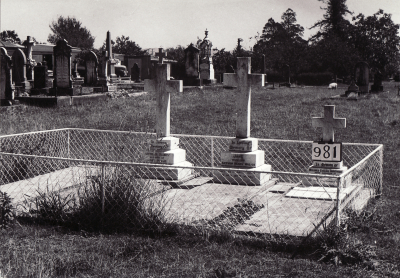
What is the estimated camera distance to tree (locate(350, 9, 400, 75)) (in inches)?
1789

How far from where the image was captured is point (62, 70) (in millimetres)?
21094

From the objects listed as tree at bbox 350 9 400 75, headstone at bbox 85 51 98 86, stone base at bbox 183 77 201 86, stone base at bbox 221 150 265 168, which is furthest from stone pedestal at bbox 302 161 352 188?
tree at bbox 350 9 400 75

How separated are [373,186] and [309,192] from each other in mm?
1199

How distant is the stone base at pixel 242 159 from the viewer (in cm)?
887

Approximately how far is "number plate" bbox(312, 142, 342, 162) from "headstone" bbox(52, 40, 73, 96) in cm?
1412

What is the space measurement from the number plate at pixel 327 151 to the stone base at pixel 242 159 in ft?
3.42

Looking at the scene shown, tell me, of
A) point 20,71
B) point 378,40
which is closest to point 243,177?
point 20,71

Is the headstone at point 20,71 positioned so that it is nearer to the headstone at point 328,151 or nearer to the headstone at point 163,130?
the headstone at point 163,130

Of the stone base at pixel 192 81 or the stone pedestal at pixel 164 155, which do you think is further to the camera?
the stone base at pixel 192 81

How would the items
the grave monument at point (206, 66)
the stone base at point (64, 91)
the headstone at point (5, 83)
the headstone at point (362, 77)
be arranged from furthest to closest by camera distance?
the grave monument at point (206, 66) < the headstone at point (362, 77) < the stone base at point (64, 91) < the headstone at point (5, 83)

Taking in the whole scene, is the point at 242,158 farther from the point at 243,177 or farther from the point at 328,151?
the point at 328,151

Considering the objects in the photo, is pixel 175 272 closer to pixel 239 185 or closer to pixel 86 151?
pixel 239 185

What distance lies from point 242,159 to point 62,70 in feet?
45.8

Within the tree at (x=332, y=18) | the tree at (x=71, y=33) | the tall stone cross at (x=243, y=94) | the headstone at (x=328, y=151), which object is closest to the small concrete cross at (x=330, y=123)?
the headstone at (x=328, y=151)
